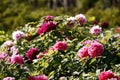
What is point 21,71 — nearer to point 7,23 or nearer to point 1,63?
point 1,63

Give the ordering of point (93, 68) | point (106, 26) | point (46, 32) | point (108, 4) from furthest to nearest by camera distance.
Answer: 1. point (108, 4)
2. point (106, 26)
3. point (46, 32)
4. point (93, 68)

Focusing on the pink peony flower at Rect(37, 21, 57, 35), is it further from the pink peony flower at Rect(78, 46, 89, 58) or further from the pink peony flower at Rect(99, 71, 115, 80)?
the pink peony flower at Rect(99, 71, 115, 80)

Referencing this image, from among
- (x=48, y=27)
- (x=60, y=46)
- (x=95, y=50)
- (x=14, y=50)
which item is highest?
(x=48, y=27)

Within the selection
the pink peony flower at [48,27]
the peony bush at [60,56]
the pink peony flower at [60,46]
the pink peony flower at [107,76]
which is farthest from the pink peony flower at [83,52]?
the pink peony flower at [48,27]

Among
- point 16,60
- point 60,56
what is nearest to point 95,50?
point 60,56

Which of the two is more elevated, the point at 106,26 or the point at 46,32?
the point at 106,26

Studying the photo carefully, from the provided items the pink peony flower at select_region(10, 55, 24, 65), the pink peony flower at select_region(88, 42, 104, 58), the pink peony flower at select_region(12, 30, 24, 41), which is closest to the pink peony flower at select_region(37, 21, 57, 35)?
the pink peony flower at select_region(12, 30, 24, 41)

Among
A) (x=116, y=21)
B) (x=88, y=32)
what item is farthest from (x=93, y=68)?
(x=116, y=21)

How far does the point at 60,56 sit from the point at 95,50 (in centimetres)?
39

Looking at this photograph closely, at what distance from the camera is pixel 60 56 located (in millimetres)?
4145

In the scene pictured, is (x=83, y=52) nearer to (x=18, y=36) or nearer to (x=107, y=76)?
(x=107, y=76)

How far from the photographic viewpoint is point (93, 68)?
12.7 ft

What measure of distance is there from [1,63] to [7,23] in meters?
8.92

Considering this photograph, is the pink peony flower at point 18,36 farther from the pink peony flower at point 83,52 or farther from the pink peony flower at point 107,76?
the pink peony flower at point 107,76
